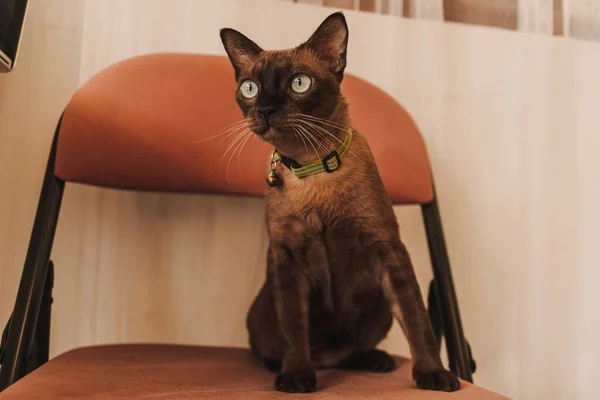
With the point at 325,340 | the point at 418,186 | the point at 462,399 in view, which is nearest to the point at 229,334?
the point at 325,340

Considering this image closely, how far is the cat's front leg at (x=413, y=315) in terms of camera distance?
0.69m

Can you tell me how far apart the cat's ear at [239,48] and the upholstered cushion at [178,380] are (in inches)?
16.8

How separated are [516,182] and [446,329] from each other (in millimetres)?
498

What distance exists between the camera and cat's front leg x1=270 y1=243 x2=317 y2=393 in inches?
28.5

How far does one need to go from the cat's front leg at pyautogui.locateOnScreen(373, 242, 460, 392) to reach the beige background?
490 mm

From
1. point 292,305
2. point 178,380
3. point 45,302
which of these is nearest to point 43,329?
point 45,302

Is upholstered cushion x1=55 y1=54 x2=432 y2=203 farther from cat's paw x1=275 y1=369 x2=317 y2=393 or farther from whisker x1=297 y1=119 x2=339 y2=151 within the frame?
cat's paw x1=275 y1=369 x2=317 y2=393

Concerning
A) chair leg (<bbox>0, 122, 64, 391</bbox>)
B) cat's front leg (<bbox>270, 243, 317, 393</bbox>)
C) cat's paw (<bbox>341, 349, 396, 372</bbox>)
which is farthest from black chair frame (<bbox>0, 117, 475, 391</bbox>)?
cat's front leg (<bbox>270, 243, 317, 393</bbox>)

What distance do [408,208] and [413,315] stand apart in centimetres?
55

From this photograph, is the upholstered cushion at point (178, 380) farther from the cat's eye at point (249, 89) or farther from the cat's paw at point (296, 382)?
the cat's eye at point (249, 89)

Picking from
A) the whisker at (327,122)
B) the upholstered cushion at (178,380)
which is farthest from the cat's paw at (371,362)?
the whisker at (327,122)

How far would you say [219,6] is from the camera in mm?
1160

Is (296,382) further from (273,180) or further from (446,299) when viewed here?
(446,299)

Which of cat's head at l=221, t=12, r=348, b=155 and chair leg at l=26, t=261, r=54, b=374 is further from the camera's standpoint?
chair leg at l=26, t=261, r=54, b=374
